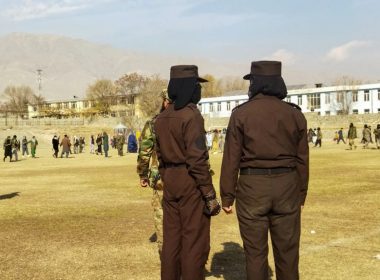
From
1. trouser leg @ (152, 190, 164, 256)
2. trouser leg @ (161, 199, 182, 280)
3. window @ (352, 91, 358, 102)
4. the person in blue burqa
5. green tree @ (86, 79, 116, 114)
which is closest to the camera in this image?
trouser leg @ (161, 199, 182, 280)

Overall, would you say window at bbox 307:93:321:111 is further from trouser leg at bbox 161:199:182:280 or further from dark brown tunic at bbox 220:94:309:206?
dark brown tunic at bbox 220:94:309:206

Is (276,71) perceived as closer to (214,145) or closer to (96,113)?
(214,145)

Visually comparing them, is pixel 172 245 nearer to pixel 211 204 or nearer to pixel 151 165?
pixel 211 204

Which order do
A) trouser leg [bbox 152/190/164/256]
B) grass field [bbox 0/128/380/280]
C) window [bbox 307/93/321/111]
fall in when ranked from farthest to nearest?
1. window [bbox 307/93/321/111]
2. grass field [bbox 0/128/380/280]
3. trouser leg [bbox 152/190/164/256]

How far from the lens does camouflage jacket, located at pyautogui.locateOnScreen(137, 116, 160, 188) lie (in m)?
6.12

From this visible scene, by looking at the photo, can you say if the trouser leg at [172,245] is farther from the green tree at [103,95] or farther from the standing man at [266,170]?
the green tree at [103,95]

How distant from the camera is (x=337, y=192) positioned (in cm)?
1358

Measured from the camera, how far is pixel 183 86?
16.7 feet

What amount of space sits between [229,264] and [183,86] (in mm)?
2516

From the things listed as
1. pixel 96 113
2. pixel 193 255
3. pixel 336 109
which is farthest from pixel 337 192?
pixel 96 113

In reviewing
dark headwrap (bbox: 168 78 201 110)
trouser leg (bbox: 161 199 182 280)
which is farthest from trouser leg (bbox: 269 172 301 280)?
dark headwrap (bbox: 168 78 201 110)

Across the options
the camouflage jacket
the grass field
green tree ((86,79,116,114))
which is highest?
green tree ((86,79,116,114))

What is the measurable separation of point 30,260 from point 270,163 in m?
3.99

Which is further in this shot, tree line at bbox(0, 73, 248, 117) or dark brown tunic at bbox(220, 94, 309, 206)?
tree line at bbox(0, 73, 248, 117)
